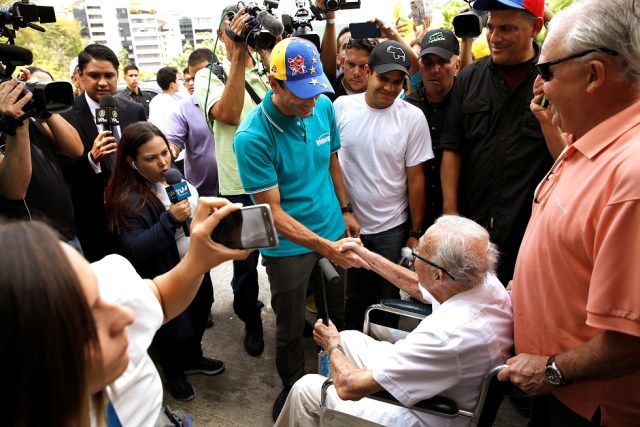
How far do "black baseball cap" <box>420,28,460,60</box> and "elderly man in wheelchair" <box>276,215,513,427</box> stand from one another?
148 cm

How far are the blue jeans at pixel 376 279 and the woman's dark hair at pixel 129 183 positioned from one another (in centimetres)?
131

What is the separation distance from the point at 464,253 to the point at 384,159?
3.95 ft

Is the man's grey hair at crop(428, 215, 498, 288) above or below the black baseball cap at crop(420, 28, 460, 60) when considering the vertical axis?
below

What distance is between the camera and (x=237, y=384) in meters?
2.79

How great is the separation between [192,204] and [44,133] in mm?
932

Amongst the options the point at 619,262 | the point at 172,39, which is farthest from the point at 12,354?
the point at 172,39

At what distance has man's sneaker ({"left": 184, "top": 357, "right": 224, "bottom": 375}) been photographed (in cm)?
285

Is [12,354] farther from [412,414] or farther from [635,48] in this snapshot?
[635,48]

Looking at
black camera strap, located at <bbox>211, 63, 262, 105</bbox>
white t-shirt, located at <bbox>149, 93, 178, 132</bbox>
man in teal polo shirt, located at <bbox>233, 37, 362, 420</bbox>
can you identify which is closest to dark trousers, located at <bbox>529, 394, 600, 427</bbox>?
man in teal polo shirt, located at <bbox>233, 37, 362, 420</bbox>

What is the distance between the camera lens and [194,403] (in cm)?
264

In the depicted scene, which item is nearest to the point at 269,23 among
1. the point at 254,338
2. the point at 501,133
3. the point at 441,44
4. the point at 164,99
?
the point at 441,44

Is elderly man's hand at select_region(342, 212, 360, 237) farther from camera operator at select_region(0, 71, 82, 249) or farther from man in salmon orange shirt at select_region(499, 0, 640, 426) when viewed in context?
camera operator at select_region(0, 71, 82, 249)

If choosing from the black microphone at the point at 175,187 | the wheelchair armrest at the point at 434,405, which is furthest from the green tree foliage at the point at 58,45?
the wheelchair armrest at the point at 434,405

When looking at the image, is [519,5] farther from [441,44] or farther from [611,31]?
[611,31]
